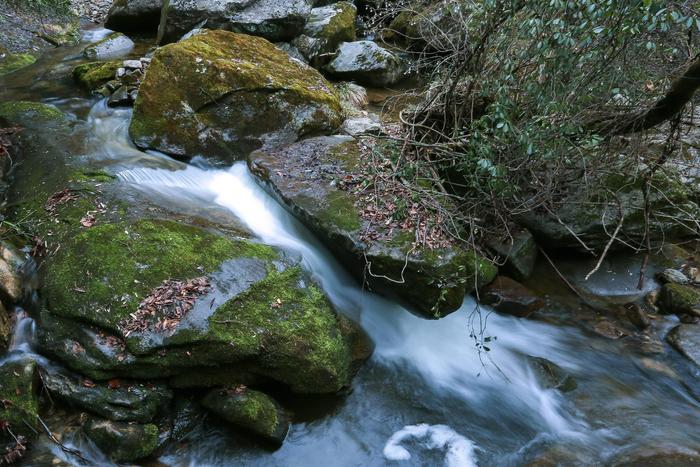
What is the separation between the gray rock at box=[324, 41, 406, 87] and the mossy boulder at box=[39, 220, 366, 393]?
6251 millimetres

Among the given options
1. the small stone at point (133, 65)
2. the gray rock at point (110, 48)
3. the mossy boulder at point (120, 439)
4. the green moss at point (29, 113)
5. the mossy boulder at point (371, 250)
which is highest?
the mossy boulder at point (371, 250)

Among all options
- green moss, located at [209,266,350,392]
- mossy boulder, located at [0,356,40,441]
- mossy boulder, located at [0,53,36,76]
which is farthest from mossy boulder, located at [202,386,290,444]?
mossy boulder, located at [0,53,36,76]

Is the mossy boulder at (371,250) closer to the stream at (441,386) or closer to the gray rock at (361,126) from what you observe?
the stream at (441,386)

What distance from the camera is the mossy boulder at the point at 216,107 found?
6.79m

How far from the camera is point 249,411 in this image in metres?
4.09

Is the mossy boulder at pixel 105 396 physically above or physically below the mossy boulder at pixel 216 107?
below

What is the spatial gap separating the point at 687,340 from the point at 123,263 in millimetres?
6099

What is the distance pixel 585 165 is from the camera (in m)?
5.68

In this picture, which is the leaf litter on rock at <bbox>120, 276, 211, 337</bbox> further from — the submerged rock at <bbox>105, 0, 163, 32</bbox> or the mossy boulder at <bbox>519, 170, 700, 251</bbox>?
the submerged rock at <bbox>105, 0, 163, 32</bbox>

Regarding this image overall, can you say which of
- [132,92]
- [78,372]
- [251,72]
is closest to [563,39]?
[251,72]

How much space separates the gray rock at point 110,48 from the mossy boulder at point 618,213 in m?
8.90

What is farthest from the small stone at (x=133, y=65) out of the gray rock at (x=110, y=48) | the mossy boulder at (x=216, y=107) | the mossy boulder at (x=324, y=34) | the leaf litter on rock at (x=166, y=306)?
the leaf litter on rock at (x=166, y=306)

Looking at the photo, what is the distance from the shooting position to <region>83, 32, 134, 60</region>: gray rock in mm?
10266

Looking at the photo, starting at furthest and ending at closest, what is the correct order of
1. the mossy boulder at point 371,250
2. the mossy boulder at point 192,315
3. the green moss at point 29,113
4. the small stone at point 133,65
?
1. the small stone at point 133,65
2. the green moss at point 29,113
3. the mossy boulder at point 371,250
4. the mossy boulder at point 192,315
